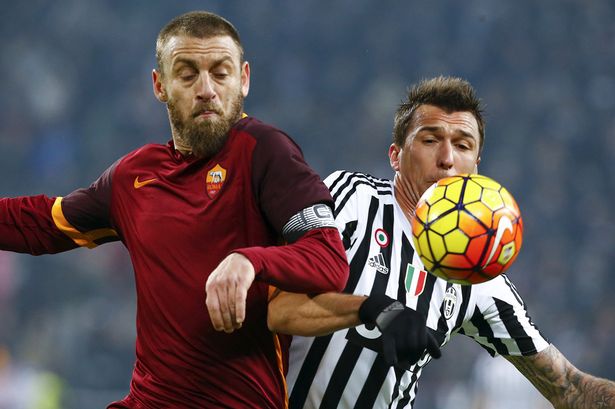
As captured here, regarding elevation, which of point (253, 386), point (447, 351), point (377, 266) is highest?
point (447, 351)

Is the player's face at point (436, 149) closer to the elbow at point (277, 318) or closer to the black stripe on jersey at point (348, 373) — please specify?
the black stripe on jersey at point (348, 373)

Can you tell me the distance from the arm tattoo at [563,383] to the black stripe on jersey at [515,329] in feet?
0.15

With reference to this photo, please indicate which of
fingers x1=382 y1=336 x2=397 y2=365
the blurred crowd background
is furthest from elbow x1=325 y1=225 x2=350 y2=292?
the blurred crowd background

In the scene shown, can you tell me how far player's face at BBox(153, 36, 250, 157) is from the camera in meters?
2.76

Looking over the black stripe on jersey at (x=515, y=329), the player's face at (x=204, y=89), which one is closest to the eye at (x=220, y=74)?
the player's face at (x=204, y=89)

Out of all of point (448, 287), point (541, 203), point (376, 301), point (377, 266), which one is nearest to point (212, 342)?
point (376, 301)

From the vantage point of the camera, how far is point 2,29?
396 inches

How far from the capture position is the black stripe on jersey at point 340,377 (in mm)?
3189

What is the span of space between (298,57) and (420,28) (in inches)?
58.9

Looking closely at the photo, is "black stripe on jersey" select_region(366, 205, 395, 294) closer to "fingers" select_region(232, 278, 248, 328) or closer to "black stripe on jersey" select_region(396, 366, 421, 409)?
"black stripe on jersey" select_region(396, 366, 421, 409)

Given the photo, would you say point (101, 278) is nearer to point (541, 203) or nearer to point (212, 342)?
point (541, 203)

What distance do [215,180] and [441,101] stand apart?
123cm

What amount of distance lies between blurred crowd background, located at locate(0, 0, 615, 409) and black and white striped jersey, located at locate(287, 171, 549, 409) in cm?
398

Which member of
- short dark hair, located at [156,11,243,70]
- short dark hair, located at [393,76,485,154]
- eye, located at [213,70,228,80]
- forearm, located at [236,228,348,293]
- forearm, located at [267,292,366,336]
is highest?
short dark hair, located at [393,76,485,154]
